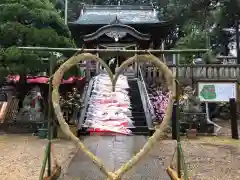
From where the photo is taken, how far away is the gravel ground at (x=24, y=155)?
639cm

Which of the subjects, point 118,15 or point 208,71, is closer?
point 208,71

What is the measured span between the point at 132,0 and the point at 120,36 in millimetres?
24654

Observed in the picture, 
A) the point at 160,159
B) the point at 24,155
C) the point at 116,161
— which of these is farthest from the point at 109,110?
the point at 116,161

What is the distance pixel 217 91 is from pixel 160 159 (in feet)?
20.5

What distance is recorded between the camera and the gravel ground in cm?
639

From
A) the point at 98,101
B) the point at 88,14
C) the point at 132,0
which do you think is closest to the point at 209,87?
the point at 98,101

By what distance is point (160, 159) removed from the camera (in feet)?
24.7

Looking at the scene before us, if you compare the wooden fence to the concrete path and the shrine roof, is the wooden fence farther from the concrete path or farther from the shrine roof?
the concrete path

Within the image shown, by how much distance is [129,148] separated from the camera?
8.65m

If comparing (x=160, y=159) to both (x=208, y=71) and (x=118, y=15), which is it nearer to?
(x=208, y=71)

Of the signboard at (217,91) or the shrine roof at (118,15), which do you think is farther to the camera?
the shrine roof at (118,15)

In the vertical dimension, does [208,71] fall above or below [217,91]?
above

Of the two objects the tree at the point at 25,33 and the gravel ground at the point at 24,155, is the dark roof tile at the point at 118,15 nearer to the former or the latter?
the tree at the point at 25,33

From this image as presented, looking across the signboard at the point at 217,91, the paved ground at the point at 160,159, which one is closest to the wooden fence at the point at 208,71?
the signboard at the point at 217,91
